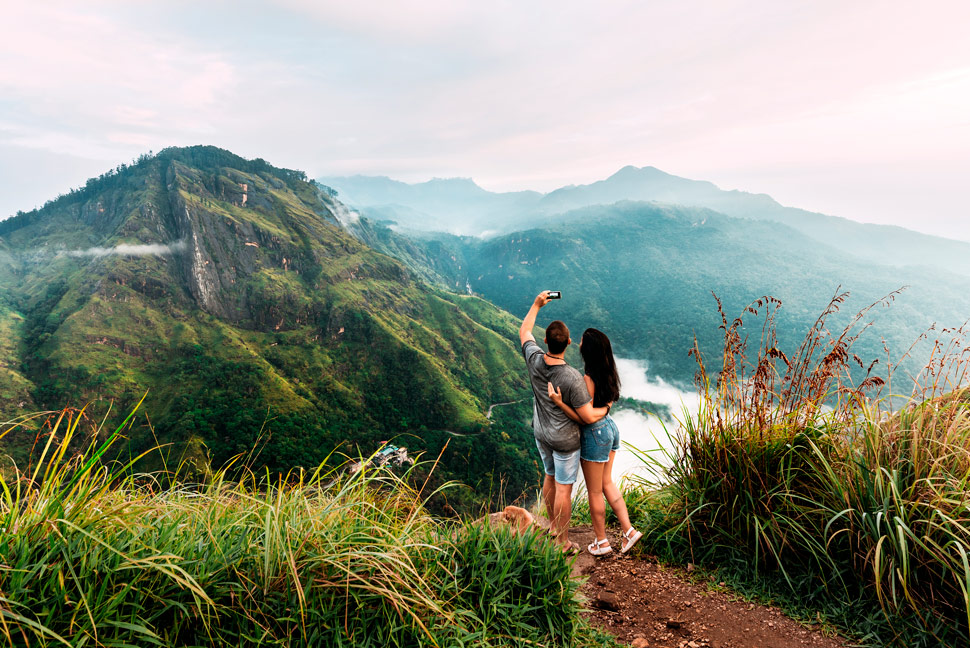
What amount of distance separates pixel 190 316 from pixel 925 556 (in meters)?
147

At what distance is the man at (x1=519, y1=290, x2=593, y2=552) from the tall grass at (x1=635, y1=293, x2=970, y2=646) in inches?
32.5

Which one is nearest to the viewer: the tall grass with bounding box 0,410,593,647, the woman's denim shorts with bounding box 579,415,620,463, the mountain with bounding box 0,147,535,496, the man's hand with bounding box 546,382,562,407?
the tall grass with bounding box 0,410,593,647

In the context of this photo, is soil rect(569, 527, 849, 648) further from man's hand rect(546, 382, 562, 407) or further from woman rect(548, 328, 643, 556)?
man's hand rect(546, 382, 562, 407)

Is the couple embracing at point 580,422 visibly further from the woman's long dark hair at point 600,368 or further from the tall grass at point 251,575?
the tall grass at point 251,575

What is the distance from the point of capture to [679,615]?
9.04ft

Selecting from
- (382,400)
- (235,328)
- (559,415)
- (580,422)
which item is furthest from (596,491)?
(235,328)

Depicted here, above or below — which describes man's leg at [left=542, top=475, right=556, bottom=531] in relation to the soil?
above

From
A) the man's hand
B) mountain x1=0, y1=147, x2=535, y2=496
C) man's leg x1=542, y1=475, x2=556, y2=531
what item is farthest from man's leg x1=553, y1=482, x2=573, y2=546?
mountain x1=0, y1=147, x2=535, y2=496

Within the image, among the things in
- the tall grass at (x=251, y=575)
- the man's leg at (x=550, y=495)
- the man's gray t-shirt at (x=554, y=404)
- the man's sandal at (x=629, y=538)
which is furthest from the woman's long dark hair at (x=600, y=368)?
the tall grass at (x=251, y=575)

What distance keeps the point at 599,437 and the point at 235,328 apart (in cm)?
14072

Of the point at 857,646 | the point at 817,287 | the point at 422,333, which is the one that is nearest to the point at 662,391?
the point at 422,333

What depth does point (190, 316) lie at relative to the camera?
12125 cm

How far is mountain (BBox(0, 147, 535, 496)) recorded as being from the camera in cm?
8656

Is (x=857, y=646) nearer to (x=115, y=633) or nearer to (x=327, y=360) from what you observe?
(x=115, y=633)
